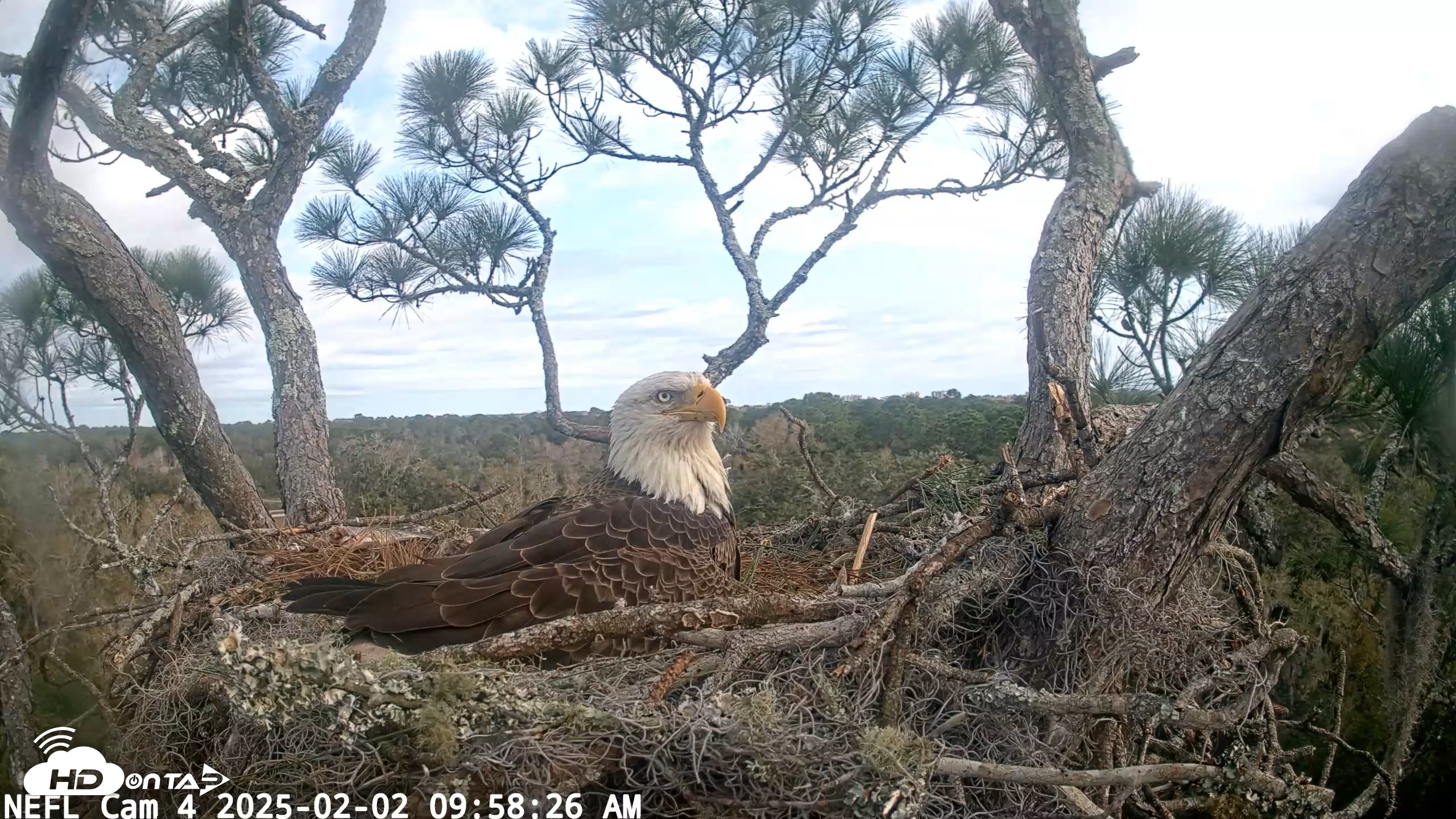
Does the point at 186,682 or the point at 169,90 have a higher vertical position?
the point at 169,90

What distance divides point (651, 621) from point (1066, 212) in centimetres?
286

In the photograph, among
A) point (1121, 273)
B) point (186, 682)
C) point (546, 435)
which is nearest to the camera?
point (186, 682)

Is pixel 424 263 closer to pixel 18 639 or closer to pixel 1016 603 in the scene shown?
pixel 18 639

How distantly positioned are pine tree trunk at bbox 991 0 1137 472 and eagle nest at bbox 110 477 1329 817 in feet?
3.82

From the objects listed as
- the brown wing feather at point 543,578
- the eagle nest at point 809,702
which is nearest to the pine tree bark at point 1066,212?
the eagle nest at point 809,702

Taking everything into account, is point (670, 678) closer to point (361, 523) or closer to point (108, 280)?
point (361, 523)

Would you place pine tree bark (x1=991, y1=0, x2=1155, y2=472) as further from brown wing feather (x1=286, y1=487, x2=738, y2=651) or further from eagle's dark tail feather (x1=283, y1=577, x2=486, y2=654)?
eagle's dark tail feather (x1=283, y1=577, x2=486, y2=654)

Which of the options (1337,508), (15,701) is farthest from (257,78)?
(1337,508)

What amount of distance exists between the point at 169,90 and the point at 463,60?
6.65 ft

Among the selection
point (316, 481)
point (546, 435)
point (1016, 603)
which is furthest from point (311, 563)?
point (546, 435)

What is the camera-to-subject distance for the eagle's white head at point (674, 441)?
375cm

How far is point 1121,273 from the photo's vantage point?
5703 millimetres

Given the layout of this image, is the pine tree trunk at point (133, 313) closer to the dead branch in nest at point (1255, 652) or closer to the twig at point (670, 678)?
the twig at point (670, 678)

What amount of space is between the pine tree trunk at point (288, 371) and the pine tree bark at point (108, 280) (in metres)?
0.27
